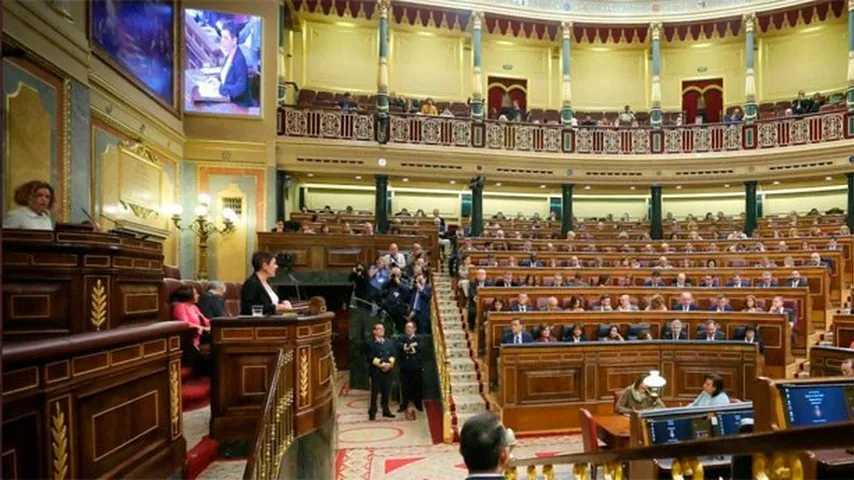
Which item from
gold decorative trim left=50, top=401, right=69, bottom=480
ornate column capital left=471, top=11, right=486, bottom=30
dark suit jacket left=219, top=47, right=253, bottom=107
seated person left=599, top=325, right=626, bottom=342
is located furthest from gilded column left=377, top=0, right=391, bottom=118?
gold decorative trim left=50, top=401, right=69, bottom=480

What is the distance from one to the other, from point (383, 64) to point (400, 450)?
10254 millimetres

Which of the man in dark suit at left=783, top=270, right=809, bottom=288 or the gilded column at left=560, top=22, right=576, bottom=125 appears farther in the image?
the gilded column at left=560, top=22, right=576, bottom=125

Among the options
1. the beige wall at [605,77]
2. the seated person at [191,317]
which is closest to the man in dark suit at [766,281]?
the seated person at [191,317]

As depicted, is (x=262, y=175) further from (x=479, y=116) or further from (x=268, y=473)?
(x=268, y=473)

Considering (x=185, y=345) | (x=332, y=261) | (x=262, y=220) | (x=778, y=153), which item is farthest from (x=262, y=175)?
(x=778, y=153)

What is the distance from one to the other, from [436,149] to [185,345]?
9836 millimetres

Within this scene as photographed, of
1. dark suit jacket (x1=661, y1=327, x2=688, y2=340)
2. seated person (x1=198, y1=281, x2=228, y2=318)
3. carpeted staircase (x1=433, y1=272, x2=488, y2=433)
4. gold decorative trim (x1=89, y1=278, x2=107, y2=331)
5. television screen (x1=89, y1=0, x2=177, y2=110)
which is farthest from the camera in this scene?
dark suit jacket (x1=661, y1=327, x2=688, y2=340)

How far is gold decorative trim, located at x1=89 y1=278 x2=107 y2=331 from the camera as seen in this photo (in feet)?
8.23

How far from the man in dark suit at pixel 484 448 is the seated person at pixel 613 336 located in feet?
20.7

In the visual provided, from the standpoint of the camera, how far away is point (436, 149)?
1397cm

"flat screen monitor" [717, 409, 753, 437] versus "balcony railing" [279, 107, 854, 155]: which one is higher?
"balcony railing" [279, 107, 854, 155]

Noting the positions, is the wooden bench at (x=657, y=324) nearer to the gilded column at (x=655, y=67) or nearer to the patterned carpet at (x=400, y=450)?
the patterned carpet at (x=400, y=450)

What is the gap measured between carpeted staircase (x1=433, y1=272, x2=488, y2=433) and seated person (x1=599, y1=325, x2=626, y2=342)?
73.4 inches

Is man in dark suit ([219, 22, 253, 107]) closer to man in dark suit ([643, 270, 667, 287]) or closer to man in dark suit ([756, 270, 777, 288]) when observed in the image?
man in dark suit ([643, 270, 667, 287])
